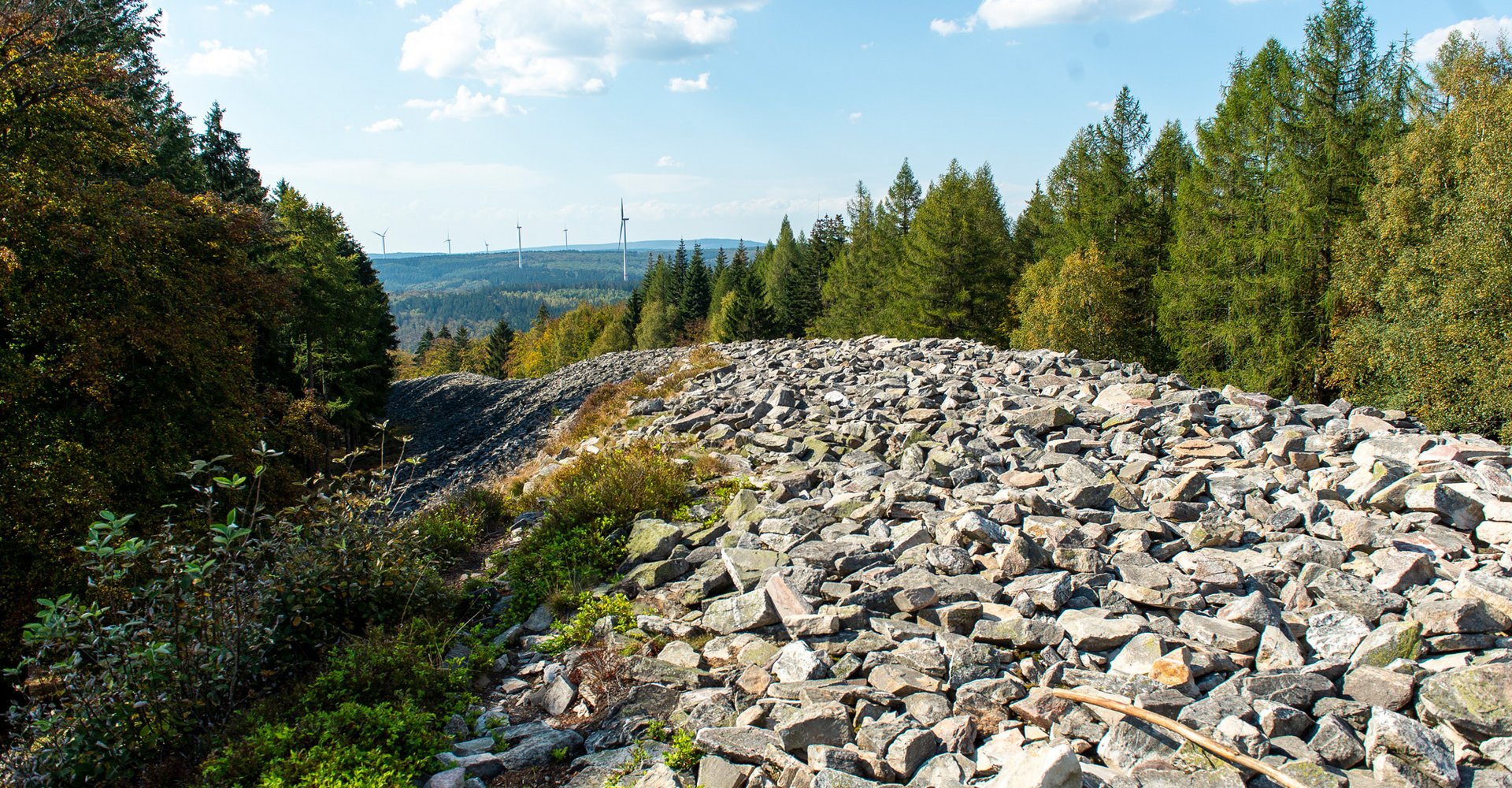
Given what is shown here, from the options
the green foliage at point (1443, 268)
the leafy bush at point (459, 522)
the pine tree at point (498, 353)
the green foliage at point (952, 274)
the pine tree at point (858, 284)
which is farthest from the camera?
the pine tree at point (498, 353)

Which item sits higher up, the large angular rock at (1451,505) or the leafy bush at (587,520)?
the large angular rock at (1451,505)

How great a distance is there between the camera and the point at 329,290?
2841 centimetres

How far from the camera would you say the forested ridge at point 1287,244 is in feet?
64.3

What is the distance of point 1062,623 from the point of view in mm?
4535

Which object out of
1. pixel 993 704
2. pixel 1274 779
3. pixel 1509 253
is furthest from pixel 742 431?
pixel 1509 253

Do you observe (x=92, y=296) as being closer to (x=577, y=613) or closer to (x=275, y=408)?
(x=275, y=408)

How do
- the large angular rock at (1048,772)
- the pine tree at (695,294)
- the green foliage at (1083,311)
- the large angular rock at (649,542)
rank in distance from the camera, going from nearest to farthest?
the large angular rock at (1048,772)
the large angular rock at (649,542)
the green foliage at (1083,311)
the pine tree at (695,294)

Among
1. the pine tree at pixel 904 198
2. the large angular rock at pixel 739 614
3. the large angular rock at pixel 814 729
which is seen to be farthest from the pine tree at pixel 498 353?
the large angular rock at pixel 814 729

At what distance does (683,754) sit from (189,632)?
2.99 metres

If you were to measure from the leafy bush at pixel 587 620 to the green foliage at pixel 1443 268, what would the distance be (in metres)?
22.2

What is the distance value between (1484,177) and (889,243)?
89.9 feet

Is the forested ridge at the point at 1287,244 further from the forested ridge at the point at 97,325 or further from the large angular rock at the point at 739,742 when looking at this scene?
the forested ridge at the point at 97,325

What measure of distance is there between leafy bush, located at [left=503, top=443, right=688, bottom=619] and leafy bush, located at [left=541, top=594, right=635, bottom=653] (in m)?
0.41

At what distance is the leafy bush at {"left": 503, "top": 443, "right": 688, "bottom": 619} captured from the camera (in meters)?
6.37
